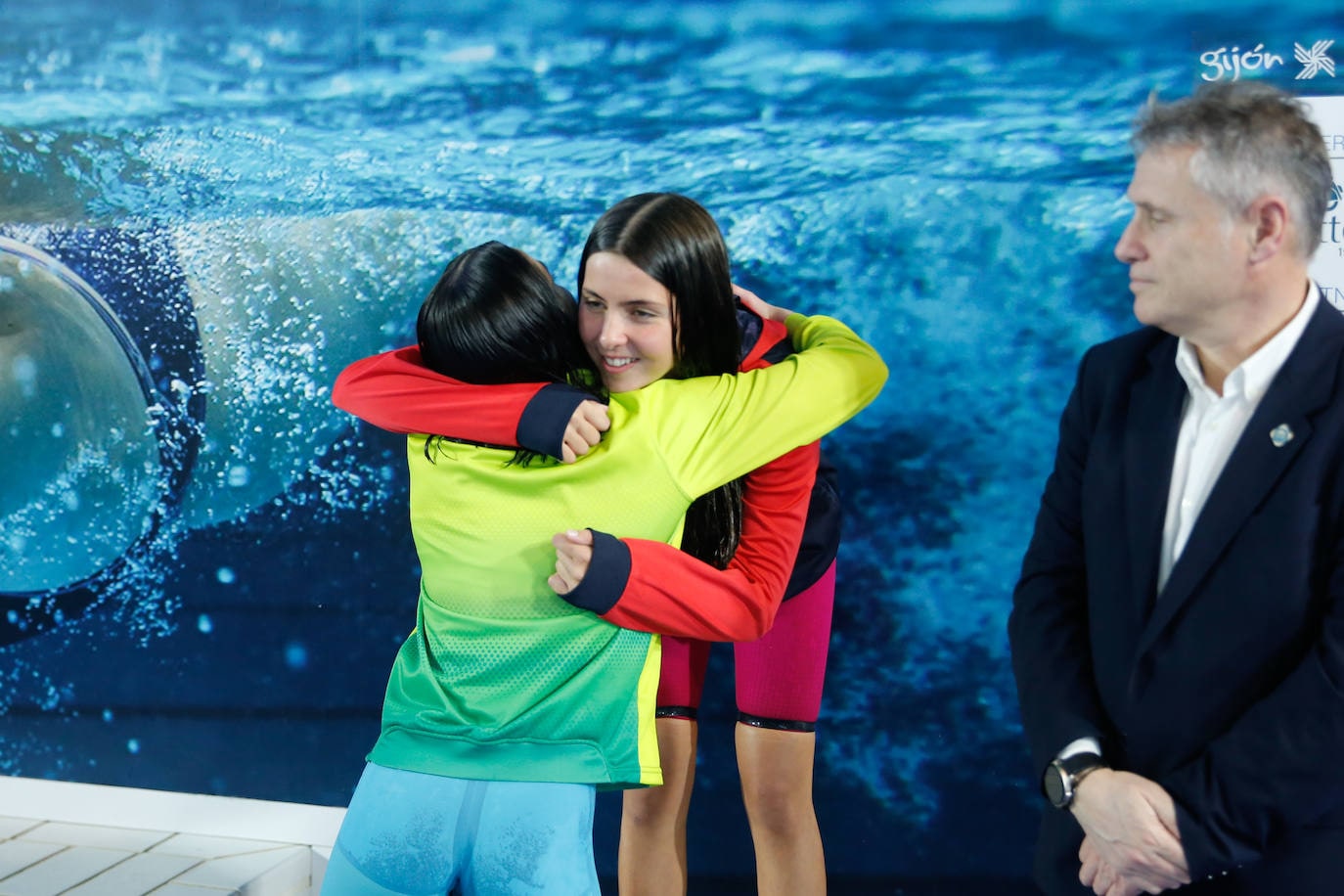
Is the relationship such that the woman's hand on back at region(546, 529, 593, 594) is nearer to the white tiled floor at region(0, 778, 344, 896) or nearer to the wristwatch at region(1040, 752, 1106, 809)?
the wristwatch at region(1040, 752, 1106, 809)

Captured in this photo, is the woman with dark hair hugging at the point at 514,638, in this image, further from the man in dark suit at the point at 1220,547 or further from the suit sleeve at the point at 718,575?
the man in dark suit at the point at 1220,547

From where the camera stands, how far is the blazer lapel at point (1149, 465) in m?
1.66

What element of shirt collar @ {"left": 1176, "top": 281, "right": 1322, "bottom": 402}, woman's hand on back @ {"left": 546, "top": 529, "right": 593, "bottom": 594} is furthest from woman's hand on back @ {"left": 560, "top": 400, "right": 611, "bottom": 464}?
shirt collar @ {"left": 1176, "top": 281, "right": 1322, "bottom": 402}

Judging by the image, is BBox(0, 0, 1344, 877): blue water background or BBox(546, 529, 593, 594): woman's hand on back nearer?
BBox(546, 529, 593, 594): woman's hand on back

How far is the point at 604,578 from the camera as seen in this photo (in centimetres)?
184

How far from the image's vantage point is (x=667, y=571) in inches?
76.7

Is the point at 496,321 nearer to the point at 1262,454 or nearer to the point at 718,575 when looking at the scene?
the point at 718,575

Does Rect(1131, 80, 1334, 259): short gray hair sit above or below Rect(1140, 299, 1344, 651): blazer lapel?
above

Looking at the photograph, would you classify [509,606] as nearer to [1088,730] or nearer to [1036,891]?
[1088,730]

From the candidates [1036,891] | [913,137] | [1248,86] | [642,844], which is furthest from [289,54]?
[1036,891]

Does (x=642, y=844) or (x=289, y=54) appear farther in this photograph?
(x=289, y=54)

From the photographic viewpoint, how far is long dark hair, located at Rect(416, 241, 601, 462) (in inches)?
75.9

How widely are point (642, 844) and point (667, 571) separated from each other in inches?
42.5

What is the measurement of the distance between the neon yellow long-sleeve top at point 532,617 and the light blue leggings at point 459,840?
31 millimetres
